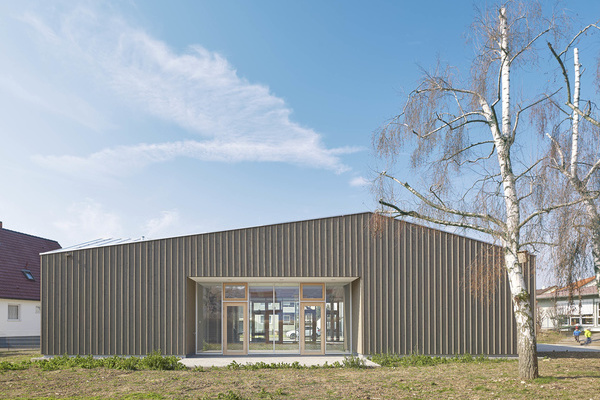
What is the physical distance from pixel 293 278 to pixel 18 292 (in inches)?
658

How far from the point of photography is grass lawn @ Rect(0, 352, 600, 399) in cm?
1070

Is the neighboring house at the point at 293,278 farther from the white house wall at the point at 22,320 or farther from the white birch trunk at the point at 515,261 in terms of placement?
the white house wall at the point at 22,320

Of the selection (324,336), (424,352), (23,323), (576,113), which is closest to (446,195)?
(576,113)

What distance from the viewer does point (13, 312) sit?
27.7 m

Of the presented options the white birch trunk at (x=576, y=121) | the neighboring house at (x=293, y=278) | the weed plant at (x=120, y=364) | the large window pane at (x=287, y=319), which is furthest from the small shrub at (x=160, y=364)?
the white birch trunk at (x=576, y=121)

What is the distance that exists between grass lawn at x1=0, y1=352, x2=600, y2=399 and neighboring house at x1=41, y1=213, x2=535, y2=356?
109 inches

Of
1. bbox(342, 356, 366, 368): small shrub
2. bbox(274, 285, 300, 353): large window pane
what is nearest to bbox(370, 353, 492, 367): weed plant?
bbox(342, 356, 366, 368): small shrub

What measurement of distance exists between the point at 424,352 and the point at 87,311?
1119 centimetres

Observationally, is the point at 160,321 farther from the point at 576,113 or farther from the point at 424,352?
the point at 576,113

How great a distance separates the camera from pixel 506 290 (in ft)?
61.1

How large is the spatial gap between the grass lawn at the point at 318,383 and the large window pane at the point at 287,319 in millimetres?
4868

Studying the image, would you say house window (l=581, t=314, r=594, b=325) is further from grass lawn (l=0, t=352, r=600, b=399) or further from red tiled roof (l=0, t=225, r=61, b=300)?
red tiled roof (l=0, t=225, r=61, b=300)

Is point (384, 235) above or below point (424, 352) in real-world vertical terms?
above

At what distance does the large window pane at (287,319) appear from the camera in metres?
20.0
